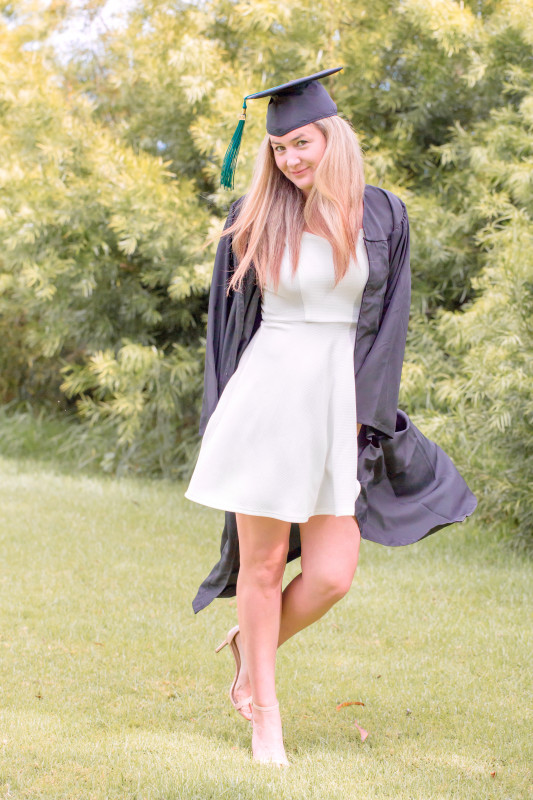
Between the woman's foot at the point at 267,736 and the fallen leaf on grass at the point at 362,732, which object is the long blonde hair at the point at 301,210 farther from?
the fallen leaf on grass at the point at 362,732

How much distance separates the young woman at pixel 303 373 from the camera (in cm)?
236

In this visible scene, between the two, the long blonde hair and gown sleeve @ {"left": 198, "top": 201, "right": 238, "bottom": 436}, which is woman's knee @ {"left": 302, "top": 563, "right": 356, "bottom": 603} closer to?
gown sleeve @ {"left": 198, "top": 201, "right": 238, "bottom": 436}

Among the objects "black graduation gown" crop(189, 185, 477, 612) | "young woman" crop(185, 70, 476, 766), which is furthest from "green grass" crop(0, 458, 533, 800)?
"black graduation gown" crop(189, 185, 477, 612)

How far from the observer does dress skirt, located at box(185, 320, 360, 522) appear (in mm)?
2354

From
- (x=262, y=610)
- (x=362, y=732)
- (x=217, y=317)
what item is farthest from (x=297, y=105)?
(x=362, y=732)

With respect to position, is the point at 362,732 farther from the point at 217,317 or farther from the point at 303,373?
the point at 217,317

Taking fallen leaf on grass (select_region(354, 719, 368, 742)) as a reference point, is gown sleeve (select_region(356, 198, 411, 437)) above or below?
above

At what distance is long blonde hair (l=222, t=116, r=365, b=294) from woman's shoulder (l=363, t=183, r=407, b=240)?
0.04 meters

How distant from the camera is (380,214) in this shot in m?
2.49

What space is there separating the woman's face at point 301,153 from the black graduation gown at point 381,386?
0.62 feet

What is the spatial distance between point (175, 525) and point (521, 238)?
104 inches

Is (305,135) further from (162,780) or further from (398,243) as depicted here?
(162,780)

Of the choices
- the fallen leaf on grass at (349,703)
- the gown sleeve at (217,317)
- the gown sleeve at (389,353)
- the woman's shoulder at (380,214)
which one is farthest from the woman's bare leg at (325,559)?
the woman's shoulder at (380,214)

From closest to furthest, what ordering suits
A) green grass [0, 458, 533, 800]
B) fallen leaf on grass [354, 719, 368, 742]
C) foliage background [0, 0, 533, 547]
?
green grass [0, 458, 533, 800] → fallen leaf on grass [354, 719, 368, 742] → foliage background [0, 0, 533, 547]
